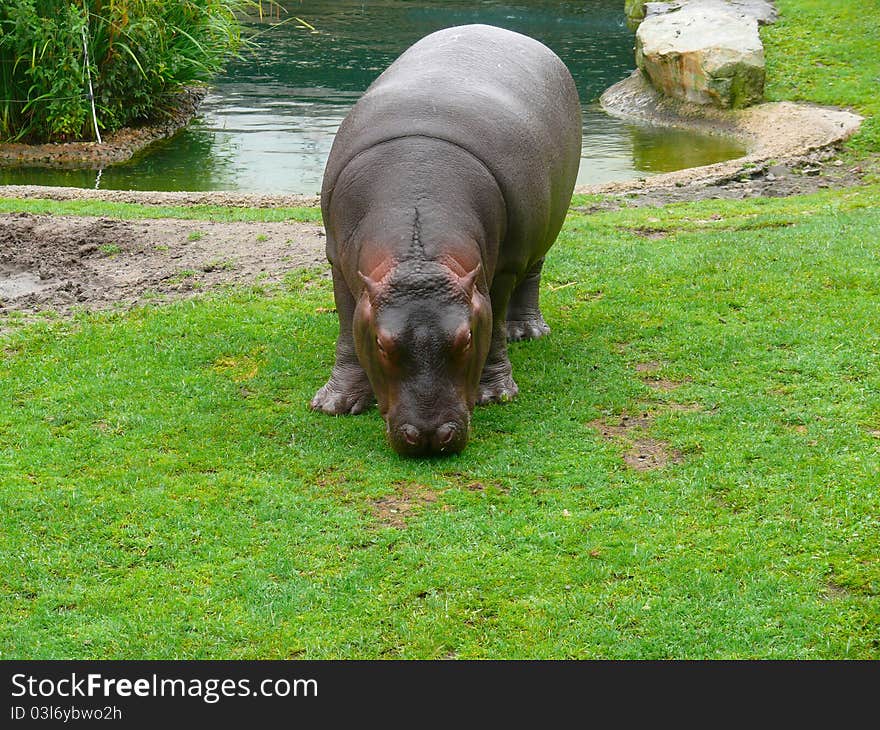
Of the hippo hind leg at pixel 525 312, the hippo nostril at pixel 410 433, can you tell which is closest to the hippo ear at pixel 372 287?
the hippo nostril at pixel 410 433

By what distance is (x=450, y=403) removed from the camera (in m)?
5.18

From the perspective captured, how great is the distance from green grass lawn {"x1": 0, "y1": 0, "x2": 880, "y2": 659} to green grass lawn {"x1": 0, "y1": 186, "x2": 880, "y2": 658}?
0.01 meters

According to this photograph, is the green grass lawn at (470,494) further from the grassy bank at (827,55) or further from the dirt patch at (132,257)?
the grassy bank at (827,55)

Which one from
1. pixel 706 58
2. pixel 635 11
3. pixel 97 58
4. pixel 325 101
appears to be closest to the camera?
pixel 97 58

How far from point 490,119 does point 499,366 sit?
1.31m

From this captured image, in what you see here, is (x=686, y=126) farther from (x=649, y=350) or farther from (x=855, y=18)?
(x=649, y=350)

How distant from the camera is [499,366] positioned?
6.28m

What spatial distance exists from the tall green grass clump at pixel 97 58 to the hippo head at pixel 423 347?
10.3 meters

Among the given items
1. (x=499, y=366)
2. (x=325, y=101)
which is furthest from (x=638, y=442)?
(x=325, y=101)

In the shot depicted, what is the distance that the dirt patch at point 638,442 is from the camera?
17.9 ft

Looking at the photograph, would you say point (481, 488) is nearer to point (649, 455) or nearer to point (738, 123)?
point (649, 455)

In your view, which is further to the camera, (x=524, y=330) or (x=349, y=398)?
(x=524, y=330)

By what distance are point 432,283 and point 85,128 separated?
11.9 metres

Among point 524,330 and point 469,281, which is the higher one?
point 469,281
